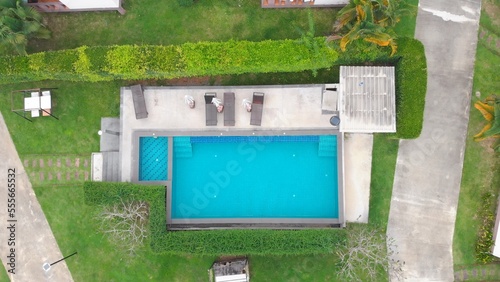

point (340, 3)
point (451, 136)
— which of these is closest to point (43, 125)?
point (340, 3)

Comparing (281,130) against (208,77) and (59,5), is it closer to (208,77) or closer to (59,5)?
(208,77)

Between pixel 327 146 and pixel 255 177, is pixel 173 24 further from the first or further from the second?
pixel 327 146

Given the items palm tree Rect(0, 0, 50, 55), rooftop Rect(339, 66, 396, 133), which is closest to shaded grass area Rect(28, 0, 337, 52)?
palm tree Rect(0, 0, 50, 55)

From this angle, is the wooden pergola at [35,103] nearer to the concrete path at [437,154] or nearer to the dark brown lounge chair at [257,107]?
the dark brown lounge chair at [257,107]

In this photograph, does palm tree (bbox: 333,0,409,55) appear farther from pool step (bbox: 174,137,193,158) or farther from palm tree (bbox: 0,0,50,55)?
palm tree (bbox: 0,0,50,55)

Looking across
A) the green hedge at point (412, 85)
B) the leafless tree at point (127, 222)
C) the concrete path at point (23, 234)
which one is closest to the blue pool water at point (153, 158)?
the leafless tree at point (127, 222)

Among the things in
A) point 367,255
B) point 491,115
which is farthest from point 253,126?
point 491,115
